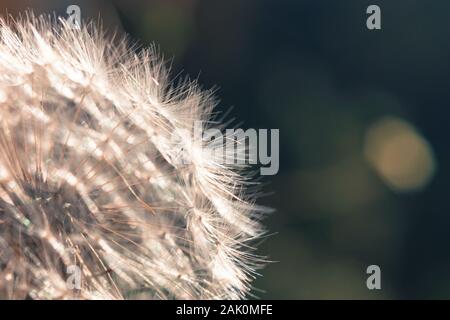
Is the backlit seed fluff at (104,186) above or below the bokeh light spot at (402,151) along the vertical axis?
below

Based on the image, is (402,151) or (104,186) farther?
(402,151)

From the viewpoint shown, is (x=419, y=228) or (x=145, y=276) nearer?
(x=145, y=276)

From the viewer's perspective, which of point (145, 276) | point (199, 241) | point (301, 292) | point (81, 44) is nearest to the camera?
point (145, 276)

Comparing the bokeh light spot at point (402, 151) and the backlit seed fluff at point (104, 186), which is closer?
the backlit seed fluff at point (104, 186)

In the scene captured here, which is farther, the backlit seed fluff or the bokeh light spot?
the bokeh light spot

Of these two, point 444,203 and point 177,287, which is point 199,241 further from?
point 444,203

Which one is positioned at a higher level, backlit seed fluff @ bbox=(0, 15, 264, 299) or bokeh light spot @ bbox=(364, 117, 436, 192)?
bokeh light spot @ bbox=(364, 117, 436, 192)

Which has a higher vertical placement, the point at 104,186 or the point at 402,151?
the point at 402,151
